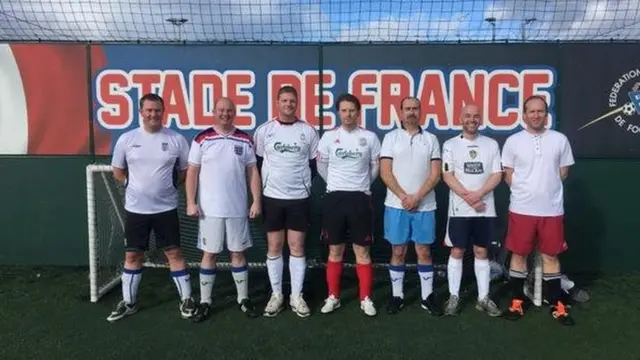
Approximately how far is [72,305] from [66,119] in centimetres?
176

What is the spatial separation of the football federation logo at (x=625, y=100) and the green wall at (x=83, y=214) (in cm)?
40

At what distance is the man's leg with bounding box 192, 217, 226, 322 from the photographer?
405 centimetres

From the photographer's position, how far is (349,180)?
4.10 metres

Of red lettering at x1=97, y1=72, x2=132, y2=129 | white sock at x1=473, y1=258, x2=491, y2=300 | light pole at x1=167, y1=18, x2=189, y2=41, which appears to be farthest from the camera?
red lettering at x1=97, y1=72, x2=132, y2=129

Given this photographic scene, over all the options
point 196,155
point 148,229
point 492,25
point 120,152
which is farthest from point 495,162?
point 120,152

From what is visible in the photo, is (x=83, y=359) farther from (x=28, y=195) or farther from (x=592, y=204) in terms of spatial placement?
(x=592, y=204)

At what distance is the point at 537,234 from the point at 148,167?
2801mm

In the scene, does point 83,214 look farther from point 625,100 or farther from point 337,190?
point 625,100

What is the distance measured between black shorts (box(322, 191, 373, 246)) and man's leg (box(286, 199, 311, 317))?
6.3 inches

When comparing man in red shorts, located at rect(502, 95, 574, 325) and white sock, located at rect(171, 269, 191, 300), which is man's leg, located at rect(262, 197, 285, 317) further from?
man in red shorts, located at rect(502, 95, 574, 325)

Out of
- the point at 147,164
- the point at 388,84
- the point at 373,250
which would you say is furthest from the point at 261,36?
the point at 373,250

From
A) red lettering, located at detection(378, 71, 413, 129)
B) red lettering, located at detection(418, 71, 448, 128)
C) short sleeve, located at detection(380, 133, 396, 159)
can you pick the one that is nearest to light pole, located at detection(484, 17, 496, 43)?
red lettering, located at detection(418, 71, 448, 128)

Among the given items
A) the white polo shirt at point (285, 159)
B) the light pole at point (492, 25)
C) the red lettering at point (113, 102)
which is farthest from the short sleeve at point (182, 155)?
the light pole at point (492, 25)

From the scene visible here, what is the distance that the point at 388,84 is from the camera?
5.11 metres
